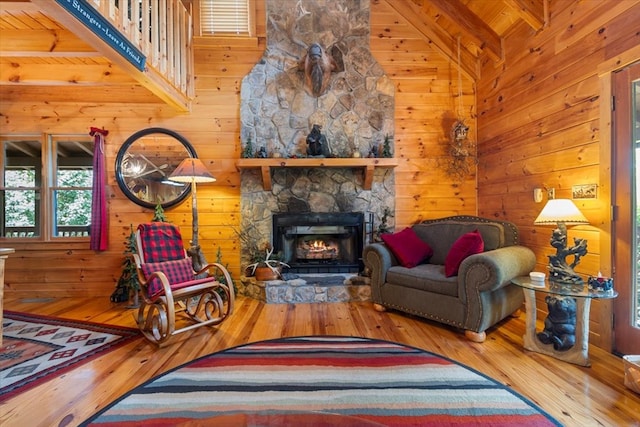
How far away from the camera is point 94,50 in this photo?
2.81 metres

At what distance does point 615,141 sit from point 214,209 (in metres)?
3.89

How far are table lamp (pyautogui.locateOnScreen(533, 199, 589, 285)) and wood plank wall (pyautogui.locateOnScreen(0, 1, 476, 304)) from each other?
62.0 inches

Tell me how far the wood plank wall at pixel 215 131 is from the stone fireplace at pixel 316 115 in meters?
0.16

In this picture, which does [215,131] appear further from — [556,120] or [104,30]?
[556,120]

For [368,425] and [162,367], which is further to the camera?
[162,367]

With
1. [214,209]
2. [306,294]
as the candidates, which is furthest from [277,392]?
[214,209]

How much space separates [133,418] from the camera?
54.6 inches

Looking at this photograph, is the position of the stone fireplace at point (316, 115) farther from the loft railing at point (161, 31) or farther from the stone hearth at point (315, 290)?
the loft railing at point (161, 31)

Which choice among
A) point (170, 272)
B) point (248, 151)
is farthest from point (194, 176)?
point (170, 272)

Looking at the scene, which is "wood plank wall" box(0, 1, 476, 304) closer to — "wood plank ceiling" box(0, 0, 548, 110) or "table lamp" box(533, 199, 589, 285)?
"wood plank ceiling" box(0, 0, 548, 110)

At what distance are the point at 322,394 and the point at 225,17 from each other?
13.9 ft

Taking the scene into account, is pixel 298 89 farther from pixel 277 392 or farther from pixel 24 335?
pixel 24 335

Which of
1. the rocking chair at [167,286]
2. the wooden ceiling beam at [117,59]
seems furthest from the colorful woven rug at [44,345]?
the wooden ceiling beam at [117,59]

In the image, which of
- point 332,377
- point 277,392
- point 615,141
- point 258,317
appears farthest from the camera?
point 258,317
